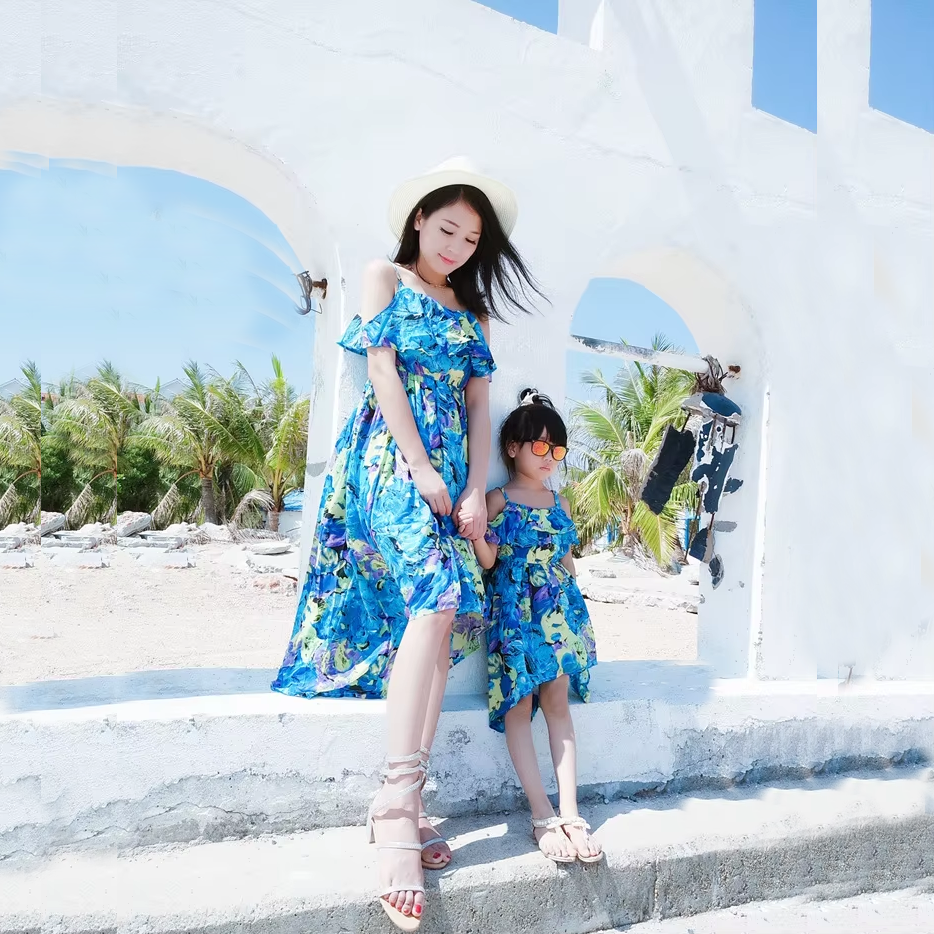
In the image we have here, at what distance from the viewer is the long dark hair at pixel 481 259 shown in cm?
236

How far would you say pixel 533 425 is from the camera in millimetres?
2535

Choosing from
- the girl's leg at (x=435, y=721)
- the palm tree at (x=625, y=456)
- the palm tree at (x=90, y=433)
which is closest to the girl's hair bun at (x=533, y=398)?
the girl's leg at (x=435, y=721)

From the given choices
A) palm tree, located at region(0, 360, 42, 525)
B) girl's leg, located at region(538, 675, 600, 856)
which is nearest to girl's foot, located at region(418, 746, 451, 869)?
girl's leg, located at region(538, 675, 600, 856)

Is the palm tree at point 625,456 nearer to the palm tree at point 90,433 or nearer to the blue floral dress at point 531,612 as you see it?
the palm tree at point 90,433

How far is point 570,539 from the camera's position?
2623mm

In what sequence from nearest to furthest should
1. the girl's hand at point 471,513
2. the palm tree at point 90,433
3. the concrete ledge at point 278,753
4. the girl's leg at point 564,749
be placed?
the concrete ledge at point 278,753 → the girl's leg at point 564,749 → the girl's hand at point 471,513 → the palm tree at point 90,433

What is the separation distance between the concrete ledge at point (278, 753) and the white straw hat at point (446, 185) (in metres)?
1.42

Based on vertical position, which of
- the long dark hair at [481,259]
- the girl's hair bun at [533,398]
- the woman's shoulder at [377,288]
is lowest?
the girl's hair bun at [533,398]

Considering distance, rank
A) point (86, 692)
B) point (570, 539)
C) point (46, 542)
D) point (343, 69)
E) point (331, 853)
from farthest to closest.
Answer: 1. point (46, 542)
2. point (570, 539)
3. point (343, 69)
4. point (86, 692)
5. point (331, 853)

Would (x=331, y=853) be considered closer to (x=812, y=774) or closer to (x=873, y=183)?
(x=812, y=774)

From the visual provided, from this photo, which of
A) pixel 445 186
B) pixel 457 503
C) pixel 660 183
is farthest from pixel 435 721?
pixel 660 183

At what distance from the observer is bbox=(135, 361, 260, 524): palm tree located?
52.0 ft

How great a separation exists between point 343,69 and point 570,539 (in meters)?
1.60

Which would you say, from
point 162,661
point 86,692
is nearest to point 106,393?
point 162,661
